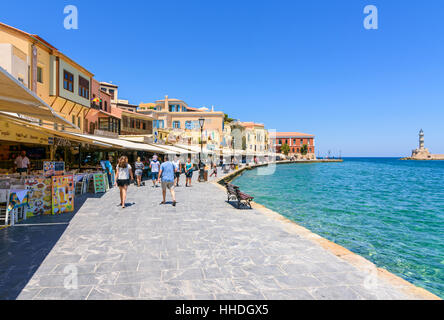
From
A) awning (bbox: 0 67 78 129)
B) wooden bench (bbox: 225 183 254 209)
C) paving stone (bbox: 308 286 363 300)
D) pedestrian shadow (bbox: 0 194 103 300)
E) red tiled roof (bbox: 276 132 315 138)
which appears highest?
red tiled roof (bbox: 276 132 315 138)

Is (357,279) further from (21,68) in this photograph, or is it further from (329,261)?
(21,68)

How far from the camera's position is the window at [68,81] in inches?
755

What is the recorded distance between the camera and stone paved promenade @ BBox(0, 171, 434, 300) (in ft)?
10.3

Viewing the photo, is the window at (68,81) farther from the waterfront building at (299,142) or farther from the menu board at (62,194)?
the waterfront building at (299,142)

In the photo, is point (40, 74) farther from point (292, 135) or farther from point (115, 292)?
point (292, 135)

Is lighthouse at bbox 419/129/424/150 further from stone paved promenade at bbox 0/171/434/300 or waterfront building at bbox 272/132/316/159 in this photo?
stone paved promenade at bbox 0/171/434/300

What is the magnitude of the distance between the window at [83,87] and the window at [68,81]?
1.18 m

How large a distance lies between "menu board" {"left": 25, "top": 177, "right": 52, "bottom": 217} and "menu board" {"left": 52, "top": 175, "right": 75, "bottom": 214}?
0.37ft

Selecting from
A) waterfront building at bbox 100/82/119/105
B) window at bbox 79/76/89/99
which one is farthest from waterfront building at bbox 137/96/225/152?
window at bbox 79/76/89/99

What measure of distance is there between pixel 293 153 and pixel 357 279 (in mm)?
113360

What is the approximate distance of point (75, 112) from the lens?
21.6 metres

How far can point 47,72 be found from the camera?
695 inches

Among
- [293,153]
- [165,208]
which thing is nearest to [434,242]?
[165,208]

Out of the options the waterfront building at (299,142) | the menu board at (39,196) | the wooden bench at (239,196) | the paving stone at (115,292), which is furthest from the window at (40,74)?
the waterfront building at (299,142)
